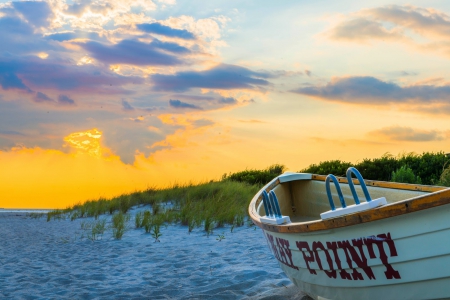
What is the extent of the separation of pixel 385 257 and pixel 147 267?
569 centimetres

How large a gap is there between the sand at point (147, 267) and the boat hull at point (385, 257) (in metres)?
1.79

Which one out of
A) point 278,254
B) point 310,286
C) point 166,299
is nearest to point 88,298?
point 166,299

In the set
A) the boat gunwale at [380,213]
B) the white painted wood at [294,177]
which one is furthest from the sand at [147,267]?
the boat gunwale at [380,213]

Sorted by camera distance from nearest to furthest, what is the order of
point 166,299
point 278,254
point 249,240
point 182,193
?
point 278,254 < point 166,299 < point 249,240 < point 182,193

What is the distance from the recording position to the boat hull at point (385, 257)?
3.71 m

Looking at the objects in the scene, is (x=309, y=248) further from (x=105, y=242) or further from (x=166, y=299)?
(x=105, y=242)

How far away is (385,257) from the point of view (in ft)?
13.2

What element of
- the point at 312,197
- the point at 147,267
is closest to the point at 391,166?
the point at 312,197

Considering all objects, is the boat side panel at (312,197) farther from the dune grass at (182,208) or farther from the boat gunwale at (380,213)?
the boat gunwale at (380,213)

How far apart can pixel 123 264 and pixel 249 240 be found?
2907 mm

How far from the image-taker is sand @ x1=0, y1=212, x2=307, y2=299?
716cm

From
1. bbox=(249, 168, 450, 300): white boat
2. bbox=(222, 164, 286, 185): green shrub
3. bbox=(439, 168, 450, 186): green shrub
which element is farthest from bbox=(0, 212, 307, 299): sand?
bbox=(222, 164, 286, 185): green shrub

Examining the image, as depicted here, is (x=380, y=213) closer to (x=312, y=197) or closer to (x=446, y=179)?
(x=312, y=197)

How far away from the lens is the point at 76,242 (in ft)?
39.6
